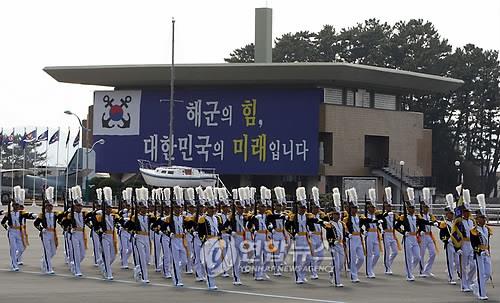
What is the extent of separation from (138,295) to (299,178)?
5329 centimetres

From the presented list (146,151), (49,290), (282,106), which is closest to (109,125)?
(146,151)

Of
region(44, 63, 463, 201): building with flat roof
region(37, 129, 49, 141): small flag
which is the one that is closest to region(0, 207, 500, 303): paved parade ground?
region(44, 63, 463, 201): building with flat roof

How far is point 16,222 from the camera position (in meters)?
25.4

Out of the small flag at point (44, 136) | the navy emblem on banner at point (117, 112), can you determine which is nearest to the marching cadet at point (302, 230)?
the navy emblem on banner at point (117, 112)

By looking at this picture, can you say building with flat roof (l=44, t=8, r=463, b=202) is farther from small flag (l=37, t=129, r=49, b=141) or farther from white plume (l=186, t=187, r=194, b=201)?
white plume (l=186, t=187, r=194, b=201)

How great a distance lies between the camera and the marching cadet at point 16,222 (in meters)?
25.4

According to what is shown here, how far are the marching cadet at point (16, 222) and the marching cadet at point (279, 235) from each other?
540 centimetres

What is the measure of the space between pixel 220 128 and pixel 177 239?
166 feet

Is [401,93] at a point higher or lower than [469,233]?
higher

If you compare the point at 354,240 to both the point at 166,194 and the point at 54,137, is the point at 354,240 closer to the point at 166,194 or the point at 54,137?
the point at 166,194

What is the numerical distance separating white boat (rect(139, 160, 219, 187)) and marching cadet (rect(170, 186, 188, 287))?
4524 centimetres

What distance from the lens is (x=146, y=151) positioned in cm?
7506

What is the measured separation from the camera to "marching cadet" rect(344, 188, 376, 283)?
23.8 m

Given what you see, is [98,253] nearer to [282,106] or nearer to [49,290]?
[49,290]
